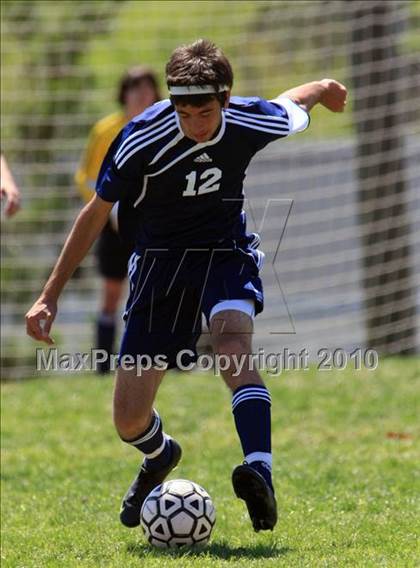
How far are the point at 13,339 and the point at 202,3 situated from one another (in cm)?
394

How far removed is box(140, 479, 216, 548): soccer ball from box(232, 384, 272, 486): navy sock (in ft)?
1.21

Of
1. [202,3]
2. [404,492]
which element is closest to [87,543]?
[404,492]

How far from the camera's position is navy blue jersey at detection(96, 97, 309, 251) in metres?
4.72

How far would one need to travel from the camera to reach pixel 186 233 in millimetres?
4926

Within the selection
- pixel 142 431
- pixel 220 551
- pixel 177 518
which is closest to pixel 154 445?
pixel 142 431

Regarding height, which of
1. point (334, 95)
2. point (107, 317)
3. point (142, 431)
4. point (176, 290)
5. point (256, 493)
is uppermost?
point (334, 95)

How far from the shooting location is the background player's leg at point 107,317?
10.0 m

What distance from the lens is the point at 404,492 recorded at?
574 centimetres

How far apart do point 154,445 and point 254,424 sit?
78 cm

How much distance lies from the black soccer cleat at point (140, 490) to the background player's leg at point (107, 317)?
15.5ft

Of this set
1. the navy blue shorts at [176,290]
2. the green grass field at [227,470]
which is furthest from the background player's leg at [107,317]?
the navy blue shorts at [176,290]

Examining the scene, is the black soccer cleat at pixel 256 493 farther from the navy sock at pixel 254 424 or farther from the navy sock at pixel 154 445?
the navy sock at pixel 154 445

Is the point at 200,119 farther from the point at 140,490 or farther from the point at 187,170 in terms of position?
the point at 140,490

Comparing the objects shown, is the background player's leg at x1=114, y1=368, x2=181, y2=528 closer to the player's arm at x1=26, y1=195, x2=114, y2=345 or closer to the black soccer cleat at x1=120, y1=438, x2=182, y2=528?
the black soccer cleat at x1=120, y1=438, x2=182, y2=528
